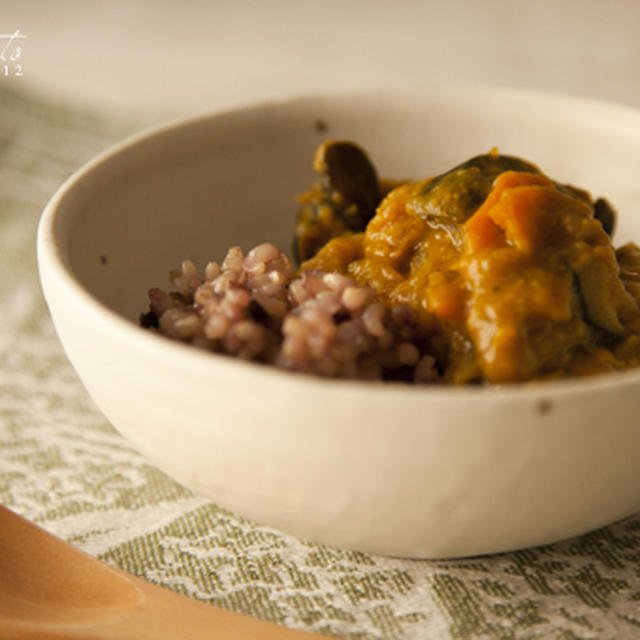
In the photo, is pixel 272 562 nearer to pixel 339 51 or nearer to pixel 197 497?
pixel 197 497

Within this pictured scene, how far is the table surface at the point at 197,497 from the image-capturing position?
60.3 inches

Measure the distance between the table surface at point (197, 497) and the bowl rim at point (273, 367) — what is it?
34 centimetres

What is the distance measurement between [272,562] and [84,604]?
1.09 feet

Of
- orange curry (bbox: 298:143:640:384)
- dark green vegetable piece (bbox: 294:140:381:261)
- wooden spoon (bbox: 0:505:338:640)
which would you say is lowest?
wooden spoon (bbox: 0:505:338:640)

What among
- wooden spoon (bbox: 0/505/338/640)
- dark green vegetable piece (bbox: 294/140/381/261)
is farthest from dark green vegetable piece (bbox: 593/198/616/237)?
wooden spoon (bbox: 0/505/338/640)

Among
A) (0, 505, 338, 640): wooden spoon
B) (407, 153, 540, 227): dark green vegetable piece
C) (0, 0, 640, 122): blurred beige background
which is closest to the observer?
(0, 505, 338, 640): wooden spoon

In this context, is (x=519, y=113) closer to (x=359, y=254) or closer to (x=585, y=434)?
(x=359, y=254)

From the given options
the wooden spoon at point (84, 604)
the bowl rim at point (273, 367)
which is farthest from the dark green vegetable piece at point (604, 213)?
the wooden spoon at point (84, 604)

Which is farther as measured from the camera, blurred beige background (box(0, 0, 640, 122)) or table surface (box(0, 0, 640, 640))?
blurred beige background (box(0, 0, 640, 122))

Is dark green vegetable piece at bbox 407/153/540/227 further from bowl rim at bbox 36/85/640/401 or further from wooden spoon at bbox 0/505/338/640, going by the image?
wooden spoon at bbox 0/505/338/640

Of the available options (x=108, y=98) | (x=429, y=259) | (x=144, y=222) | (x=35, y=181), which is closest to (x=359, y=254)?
Result: (x=429, y=259)

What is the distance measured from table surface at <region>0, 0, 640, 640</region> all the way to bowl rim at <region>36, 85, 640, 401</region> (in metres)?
0.34

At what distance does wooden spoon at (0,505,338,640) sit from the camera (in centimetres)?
143

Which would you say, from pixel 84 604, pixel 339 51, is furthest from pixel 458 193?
pixel 339 51
